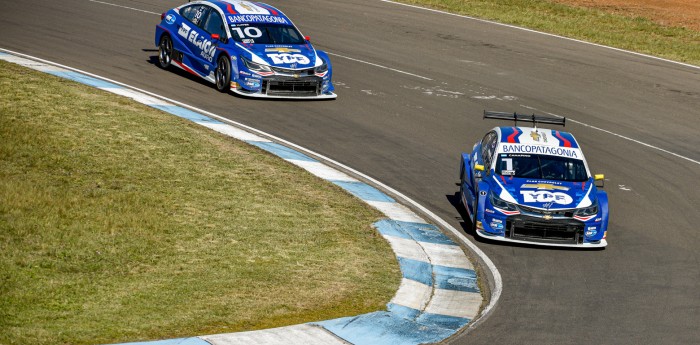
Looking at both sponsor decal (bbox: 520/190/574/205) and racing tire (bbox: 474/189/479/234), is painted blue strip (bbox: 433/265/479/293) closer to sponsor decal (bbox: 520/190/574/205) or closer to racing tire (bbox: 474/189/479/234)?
racing tire (bbox: 474/189/479/234)

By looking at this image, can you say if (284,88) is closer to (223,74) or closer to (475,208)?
(223,74)

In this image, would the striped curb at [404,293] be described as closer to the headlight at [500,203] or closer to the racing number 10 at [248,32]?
the headlight at [500,203]

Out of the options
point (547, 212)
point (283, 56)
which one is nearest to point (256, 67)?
point (283, 56)

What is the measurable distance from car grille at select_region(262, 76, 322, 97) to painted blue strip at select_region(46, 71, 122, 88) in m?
3.18

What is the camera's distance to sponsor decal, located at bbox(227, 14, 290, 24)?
2378 centimetres

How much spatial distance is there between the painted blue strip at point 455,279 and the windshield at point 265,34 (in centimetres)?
1006

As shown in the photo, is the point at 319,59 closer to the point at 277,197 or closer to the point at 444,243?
the point at 277,197

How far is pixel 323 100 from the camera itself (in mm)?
23562

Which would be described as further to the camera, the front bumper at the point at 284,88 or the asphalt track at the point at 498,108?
the front bumper at the point at 284,88

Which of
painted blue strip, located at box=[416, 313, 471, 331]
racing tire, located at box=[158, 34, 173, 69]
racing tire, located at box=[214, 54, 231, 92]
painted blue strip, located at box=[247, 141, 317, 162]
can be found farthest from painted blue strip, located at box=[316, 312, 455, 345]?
racing tire, located at box=[158, 34, 173, 69]

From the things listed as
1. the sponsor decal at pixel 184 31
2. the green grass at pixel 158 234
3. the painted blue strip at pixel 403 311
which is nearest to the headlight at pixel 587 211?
the green grass at pixel 158 234

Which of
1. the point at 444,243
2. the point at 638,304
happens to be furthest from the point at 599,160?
the point at 638,304

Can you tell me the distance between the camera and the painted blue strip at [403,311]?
1279 cm

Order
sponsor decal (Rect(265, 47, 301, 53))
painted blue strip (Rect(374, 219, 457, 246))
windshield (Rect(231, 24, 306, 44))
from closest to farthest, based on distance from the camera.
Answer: painted blue strip (Rect(374, 219, 457, 246)) → sponsor decal (Rect(265, 47, 301, 53)) → windshield (Rect(231, 24, 306, 44))
